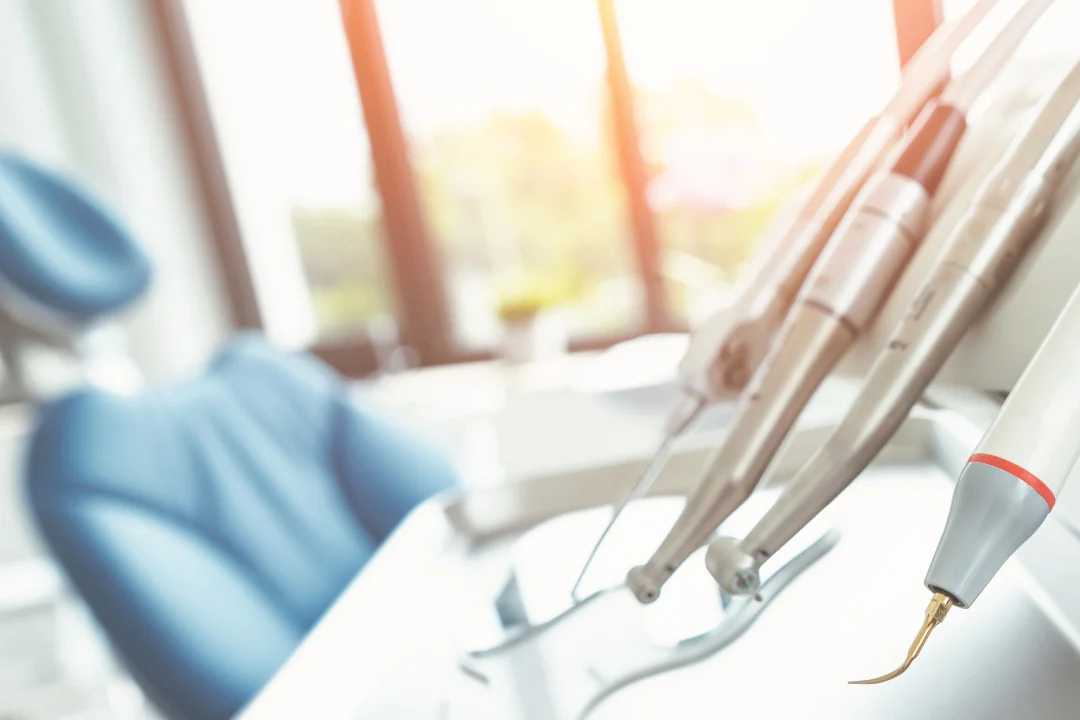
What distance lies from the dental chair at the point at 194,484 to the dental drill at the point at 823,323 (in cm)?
56

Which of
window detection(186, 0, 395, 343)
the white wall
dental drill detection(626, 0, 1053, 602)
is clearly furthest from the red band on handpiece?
the white wall

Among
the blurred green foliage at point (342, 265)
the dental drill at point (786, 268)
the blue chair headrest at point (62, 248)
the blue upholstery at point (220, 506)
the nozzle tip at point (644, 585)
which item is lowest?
the blurred green foliage at point (342, 265)

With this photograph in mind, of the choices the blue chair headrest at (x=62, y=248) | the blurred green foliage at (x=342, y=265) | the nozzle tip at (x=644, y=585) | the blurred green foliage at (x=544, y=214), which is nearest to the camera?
the nozzle tip at (x=644, y=585)

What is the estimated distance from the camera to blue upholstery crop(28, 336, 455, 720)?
29.5 inches

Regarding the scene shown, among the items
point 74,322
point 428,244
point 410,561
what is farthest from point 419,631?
point 428,244

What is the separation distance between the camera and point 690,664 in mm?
310

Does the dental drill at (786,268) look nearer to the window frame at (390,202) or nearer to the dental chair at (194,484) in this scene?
the dental chair at (194,484)

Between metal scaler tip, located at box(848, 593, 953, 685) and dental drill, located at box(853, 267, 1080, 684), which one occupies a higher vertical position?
dental drill, located at box(853, 267, 1080, 684)

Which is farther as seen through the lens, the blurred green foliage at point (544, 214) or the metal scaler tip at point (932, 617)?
the blurred green foliage at point (544, 214)

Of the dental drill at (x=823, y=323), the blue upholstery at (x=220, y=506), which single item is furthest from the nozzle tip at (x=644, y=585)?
the blue upholstery at (x=220, y=506)

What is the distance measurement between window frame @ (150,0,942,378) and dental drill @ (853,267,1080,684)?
5.80 ft

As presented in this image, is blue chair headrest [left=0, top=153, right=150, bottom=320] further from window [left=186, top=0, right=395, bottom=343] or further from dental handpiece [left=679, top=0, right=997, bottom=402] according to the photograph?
window [left=186, top=0, right=395, bottom=343]

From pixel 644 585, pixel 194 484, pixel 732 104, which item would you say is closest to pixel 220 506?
pixel 194 484

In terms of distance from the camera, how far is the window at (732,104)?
5.51 feet
